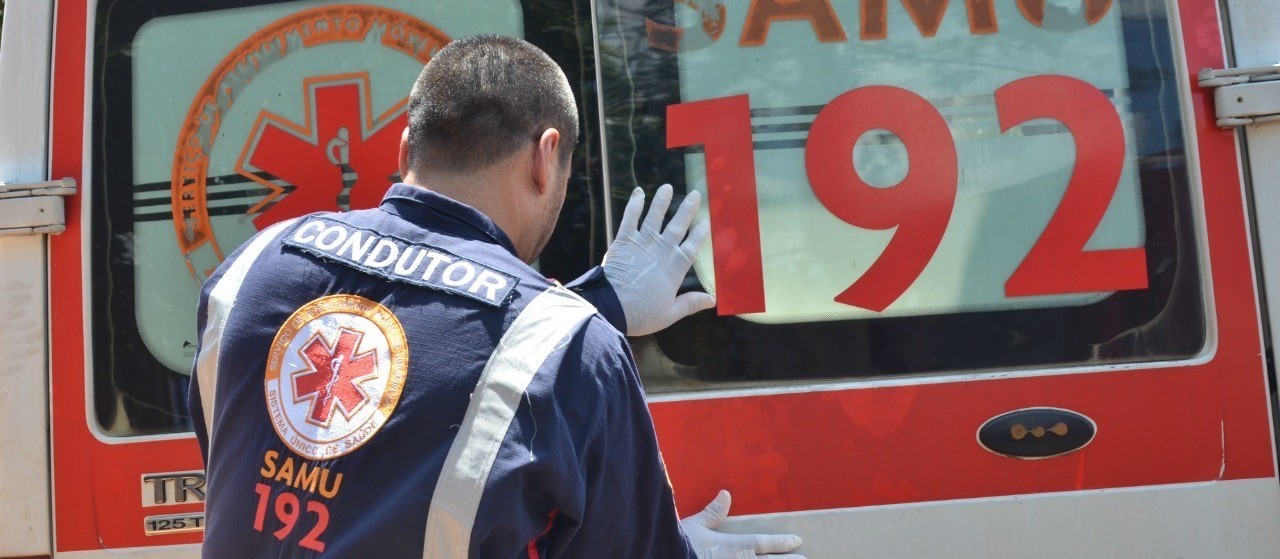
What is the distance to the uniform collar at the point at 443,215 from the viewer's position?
1.27 m

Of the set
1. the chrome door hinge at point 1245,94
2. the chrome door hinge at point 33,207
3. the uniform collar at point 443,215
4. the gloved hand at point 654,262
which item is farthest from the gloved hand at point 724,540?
the chrome door hinge at point 33,207

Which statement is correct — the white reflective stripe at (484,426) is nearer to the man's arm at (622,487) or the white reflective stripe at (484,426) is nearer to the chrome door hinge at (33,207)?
the man's arm at (622,487)

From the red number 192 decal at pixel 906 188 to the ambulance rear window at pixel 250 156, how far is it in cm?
24

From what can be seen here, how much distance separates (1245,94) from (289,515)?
66.3 inches

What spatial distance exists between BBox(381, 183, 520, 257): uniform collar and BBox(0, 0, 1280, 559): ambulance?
59cm

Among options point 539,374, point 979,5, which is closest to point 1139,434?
point 979,5

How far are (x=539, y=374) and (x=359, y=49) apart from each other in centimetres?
103

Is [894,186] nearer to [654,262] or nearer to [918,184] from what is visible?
[918,184]

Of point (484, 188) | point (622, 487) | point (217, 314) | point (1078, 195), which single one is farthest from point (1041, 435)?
point (217, 314)

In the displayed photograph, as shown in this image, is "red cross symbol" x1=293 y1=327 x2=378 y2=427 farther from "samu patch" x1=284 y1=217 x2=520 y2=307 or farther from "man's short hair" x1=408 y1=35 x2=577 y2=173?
"man's short hair" x1=408 y1=35 x2=577 y2=173

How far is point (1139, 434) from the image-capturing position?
1772 millimetres

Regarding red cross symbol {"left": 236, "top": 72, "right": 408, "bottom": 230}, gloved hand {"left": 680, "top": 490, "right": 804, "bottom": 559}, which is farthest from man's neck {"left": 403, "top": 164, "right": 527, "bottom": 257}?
gloved hand {"left": 680, "top": 490, "right": 804, "bottom": 559}

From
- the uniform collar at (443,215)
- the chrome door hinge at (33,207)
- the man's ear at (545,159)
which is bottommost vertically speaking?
the uniform collar at (443,215)

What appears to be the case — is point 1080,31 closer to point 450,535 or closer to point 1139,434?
point 1139,434
